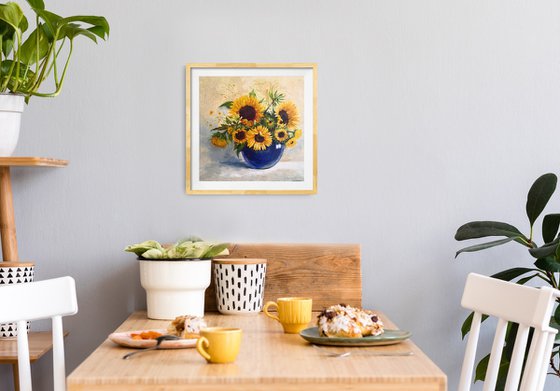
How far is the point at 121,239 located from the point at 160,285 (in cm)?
37

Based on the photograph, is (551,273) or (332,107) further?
(332,107)

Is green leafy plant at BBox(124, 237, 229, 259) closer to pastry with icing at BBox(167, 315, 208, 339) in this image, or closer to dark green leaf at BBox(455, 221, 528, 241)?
pastry with icing at BBox(167, 315, 208, 339)

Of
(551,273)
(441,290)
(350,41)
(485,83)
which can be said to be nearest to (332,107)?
(350,41)

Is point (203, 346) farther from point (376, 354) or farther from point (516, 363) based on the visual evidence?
point (516, 363)

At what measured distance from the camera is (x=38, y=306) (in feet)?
6.07

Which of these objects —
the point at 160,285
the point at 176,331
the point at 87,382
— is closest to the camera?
the point at 87,382

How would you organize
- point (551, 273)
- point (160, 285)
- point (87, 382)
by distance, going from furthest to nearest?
point (551, 273) → point (160, 285) → point (87, 382)

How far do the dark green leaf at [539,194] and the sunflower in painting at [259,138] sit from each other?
2.64 ft

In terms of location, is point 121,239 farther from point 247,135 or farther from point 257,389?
point 257,389

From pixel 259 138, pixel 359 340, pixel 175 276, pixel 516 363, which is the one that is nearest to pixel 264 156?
pixel 259 138

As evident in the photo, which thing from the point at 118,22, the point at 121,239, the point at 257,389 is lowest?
the point at 257,389

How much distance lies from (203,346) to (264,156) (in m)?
0.99

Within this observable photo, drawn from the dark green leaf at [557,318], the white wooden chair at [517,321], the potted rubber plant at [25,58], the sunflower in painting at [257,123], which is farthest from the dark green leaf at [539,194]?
the potted rubber plant at [25,58]

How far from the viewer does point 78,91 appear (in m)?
2.47
